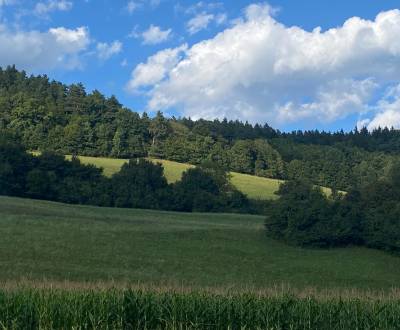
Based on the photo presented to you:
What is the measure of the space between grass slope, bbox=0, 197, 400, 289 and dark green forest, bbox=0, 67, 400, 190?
56867 millimetres

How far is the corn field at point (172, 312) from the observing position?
15094 mm

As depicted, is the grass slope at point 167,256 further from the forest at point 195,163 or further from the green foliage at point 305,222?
the forest at point 195,163

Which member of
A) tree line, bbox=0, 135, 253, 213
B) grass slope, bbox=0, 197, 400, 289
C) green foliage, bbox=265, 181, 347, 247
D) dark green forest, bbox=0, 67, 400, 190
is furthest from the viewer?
dark green forest, bbox=0, 67, 400, 190

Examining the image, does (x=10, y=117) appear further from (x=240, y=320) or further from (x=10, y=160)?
(x=240, y=320)

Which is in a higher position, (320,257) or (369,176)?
(369,176)

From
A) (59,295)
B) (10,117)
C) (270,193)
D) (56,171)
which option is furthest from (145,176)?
(59,295)

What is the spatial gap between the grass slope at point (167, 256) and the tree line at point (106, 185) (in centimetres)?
1918

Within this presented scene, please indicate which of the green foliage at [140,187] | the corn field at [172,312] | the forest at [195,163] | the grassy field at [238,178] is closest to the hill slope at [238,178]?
the grassy field at [238,178]

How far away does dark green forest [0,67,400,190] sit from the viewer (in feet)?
366

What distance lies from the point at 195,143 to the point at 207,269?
8127 cm

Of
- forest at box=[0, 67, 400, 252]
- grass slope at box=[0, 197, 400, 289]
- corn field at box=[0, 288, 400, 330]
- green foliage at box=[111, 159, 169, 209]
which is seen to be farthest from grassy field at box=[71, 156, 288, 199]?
corn field at box=[0, 288, 400, 330]

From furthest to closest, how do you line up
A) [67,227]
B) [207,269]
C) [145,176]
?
[145,176] < [67,227] < [207,269]

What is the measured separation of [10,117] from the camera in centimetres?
11156

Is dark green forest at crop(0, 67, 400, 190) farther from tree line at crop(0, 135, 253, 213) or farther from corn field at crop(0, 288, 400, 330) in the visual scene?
corn field at crop(0, 288, 400, 330)
